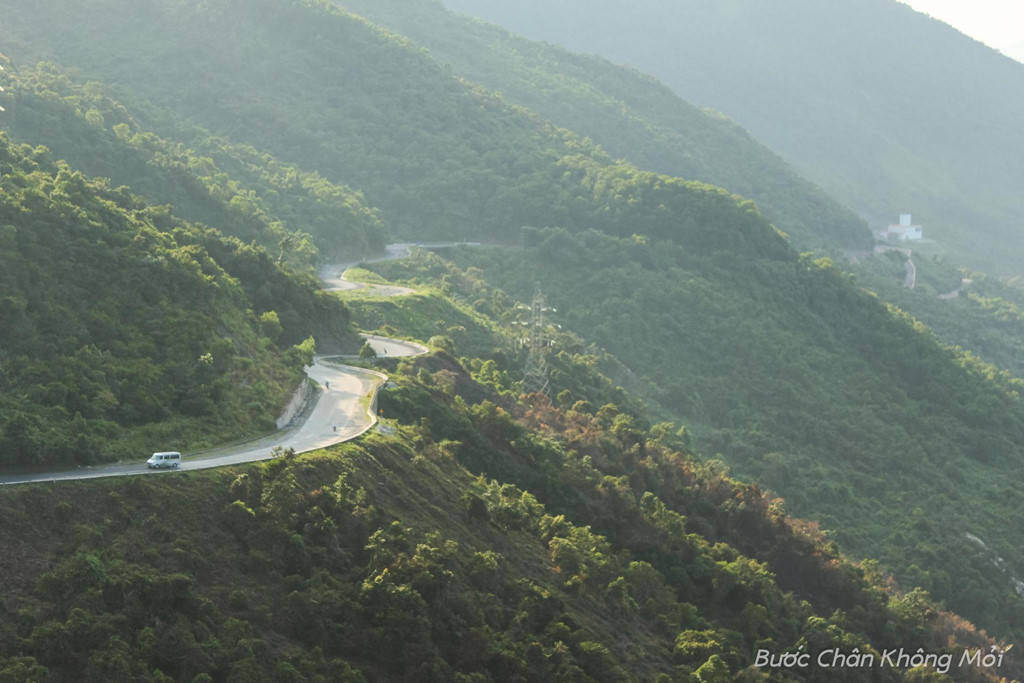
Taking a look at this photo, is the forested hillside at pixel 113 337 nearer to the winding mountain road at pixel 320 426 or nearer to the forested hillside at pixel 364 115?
the winding mountain road at pixel 320 426

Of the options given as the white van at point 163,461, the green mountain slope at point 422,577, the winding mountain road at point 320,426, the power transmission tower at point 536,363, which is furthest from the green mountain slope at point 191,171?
the white van at point 163,461

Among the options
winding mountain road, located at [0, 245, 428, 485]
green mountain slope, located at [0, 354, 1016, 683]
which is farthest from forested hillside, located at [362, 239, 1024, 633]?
winding mountain road, located at [0, 245, 428, 485]

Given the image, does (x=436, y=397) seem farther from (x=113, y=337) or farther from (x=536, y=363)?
(x=536, y=363)

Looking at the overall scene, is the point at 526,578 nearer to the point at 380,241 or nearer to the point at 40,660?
the point at 40,660

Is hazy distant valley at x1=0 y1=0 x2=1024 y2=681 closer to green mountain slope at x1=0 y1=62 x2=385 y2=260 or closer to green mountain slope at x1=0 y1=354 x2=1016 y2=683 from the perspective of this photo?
green mountain slope at x1=0 y1=354 x2=1016 y2=683

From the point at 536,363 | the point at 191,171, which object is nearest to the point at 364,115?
the point at 191,171

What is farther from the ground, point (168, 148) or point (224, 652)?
point (224, 652)

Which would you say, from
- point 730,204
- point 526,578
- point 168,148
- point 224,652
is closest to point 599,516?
point 526,578
